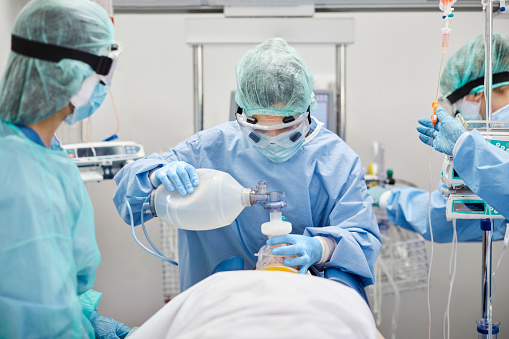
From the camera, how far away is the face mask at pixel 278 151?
1.60 meters

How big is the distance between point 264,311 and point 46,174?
568mm

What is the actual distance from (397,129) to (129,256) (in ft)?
6.56

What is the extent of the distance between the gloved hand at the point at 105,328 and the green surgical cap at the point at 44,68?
578 mm

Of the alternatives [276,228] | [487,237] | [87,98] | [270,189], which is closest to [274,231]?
[276,228]

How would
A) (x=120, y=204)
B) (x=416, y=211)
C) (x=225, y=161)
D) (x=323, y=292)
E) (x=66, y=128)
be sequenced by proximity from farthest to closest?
1. (x=66, y=128)
2. (x=416, y=211)
3. (x=225, y=161)
4. (x=120, y=204)
5. (x=323, y=292)

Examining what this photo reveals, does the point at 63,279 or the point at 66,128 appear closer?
the point at 63,279

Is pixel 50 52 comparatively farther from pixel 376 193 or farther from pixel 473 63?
pixel 376 193

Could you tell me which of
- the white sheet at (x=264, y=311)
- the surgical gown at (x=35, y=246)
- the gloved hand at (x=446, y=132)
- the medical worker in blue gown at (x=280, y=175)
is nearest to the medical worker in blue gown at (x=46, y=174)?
the surgical gown at (x=35, y=246)

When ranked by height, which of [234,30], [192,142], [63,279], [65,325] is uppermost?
[234,30]

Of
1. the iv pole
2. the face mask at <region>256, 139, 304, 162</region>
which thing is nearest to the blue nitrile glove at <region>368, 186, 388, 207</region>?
the iv pole

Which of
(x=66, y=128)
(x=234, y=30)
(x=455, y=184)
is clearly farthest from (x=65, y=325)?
(x=234, y=30)

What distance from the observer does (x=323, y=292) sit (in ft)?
3.19

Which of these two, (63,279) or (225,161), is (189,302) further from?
(225,161)

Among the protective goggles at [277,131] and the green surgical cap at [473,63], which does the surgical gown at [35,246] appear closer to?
the protective goggles at [277,131]
